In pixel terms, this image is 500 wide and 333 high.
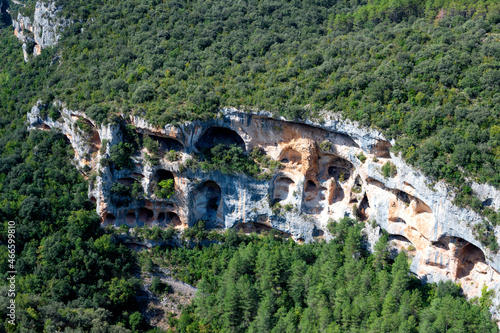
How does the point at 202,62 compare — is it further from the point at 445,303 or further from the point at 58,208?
the point at 445,303

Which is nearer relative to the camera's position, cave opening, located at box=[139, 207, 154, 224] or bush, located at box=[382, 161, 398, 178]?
bush, located at box=[382, 161, 398, 178]

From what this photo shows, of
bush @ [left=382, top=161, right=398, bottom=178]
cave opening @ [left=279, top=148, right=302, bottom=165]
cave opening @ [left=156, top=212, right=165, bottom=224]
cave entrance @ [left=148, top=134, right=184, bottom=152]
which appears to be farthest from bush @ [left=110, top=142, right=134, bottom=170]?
bush @ [left=382, top=161, right=398, bottom=178]

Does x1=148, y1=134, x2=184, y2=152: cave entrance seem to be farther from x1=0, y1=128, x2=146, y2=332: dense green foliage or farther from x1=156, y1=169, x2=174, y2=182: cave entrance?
x1=0, y1=128, x2=146, y2=332: dense green foliage

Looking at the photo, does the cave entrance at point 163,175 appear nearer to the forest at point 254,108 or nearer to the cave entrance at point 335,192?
the forest at point 254,108

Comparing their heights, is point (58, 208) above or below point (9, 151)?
below

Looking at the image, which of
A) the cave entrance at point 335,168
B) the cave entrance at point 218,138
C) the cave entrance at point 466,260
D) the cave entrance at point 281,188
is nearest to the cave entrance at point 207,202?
the cave entrance at point 218,138

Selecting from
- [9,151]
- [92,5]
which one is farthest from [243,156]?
[92,5]
